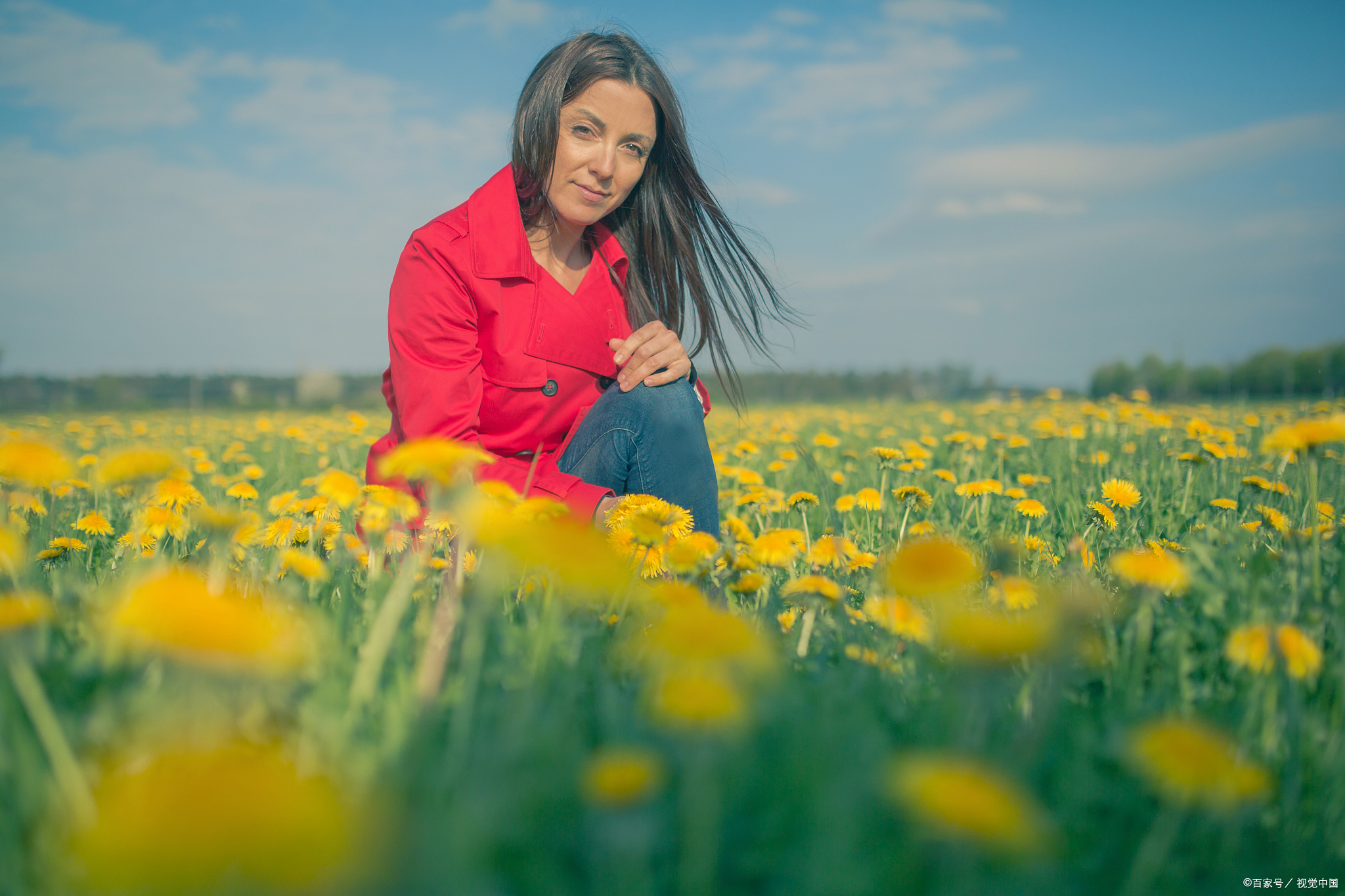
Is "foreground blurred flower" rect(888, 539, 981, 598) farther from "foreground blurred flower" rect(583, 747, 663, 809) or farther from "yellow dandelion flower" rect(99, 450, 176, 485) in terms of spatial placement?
"yellow dandelion flower" rect(99, 450, 176, 485)

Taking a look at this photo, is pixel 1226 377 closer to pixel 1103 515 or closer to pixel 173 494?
pixel 1103 515

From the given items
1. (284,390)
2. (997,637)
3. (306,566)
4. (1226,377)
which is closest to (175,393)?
(284,390)

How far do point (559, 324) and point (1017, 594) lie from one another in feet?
6.72

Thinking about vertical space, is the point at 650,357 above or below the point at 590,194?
below

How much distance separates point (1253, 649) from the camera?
1.17 meters

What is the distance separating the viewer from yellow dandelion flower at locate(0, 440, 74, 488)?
3.85 ft

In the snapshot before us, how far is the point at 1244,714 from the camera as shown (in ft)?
3.76

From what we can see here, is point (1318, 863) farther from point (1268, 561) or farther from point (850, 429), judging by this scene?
point (850, 429)

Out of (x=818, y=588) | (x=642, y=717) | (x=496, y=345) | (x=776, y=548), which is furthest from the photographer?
(x=496, y=345)

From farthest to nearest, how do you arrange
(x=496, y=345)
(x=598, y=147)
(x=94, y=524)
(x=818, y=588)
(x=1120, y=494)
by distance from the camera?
(x=496, y=345), (x=598, y=147), (x=1120, y=494), (x=94, y=524), (x=818, y=588)

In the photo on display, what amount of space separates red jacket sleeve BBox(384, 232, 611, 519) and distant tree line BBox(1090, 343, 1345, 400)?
1265cm

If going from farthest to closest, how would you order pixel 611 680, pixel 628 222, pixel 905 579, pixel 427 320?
pixel 628 222, pixel 427 320, pixel 611 680, pixel 905 579

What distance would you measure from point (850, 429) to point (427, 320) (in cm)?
591

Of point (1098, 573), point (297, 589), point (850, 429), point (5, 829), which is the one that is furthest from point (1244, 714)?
point (850, 429)
